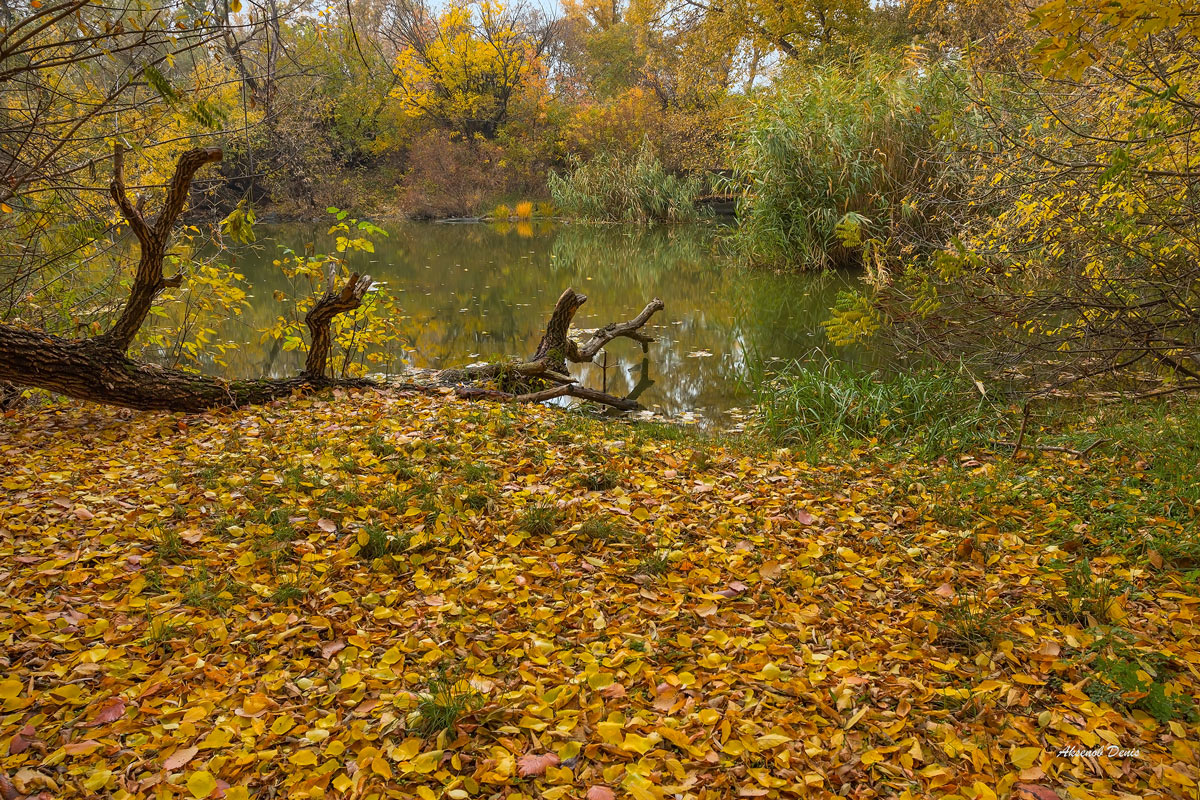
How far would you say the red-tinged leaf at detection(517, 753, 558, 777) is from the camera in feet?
6.31

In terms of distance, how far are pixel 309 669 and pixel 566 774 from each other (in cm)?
94

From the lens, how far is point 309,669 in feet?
7.59

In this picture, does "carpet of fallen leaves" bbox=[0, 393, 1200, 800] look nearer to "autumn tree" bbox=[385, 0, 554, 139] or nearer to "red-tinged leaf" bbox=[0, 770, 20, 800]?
"red-tinged leaf" bbox=[0, 770, 20, 800]

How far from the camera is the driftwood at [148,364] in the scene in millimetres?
4023

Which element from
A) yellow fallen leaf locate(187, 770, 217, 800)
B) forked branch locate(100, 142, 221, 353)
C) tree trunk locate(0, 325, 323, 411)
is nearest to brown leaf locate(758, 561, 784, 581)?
yellow fallen leaf locate(187, 770, 217, 800)

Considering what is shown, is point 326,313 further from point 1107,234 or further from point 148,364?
point 1107,234

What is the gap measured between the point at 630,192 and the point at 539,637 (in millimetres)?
19093

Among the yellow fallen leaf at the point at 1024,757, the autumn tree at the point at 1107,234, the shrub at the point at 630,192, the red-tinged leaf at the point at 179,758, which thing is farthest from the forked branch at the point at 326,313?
the shrub at the point at 630,192

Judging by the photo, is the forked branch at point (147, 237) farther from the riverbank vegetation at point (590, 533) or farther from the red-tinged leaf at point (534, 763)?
the red-tinged leaf at point (534, 763)

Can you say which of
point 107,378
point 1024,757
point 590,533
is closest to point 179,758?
point 590,533

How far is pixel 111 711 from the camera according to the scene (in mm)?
2049

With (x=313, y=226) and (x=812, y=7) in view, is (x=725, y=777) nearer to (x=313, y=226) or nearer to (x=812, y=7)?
(x=812, y=7)

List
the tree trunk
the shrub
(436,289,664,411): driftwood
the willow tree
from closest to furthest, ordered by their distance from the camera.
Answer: the willow tree
the tree trunk
(436,289,664,411): driftwood
the shrub

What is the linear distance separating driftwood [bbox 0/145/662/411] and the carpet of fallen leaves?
0.44 m
